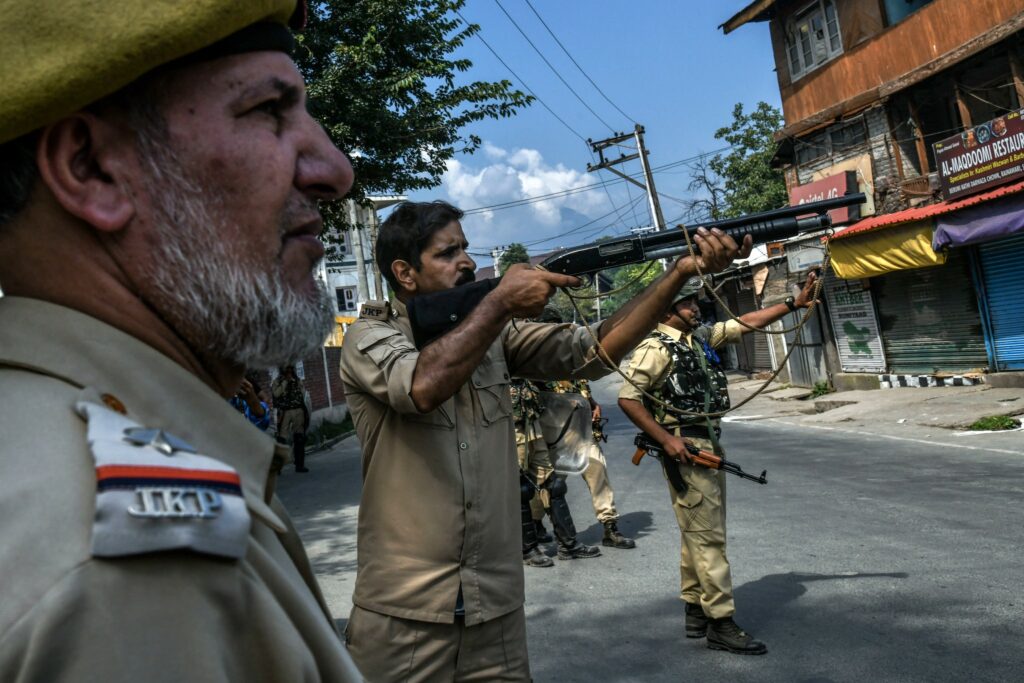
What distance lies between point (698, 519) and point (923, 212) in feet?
41.2

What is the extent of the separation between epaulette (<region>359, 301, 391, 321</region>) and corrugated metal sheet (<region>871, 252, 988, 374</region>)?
15.4 metres

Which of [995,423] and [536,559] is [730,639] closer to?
[536,559]

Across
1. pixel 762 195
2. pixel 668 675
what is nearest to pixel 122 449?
pixel 668 675

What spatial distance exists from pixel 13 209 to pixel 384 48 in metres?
10.5

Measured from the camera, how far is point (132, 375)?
87 centimetres

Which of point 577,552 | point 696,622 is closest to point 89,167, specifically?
point 696,622

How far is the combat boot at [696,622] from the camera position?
4.84 m

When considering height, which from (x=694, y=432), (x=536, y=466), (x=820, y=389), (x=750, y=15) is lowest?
(x=820, y=389)

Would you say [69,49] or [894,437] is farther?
[894,437]

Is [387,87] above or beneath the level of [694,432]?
above

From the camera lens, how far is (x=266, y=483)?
96 centimetres

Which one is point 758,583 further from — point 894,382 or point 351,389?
point 894,382

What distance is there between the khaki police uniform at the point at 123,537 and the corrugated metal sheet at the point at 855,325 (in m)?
19.3

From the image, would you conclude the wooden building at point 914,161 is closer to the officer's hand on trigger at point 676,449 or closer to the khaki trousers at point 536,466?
the khaki trousers at point 536,466
